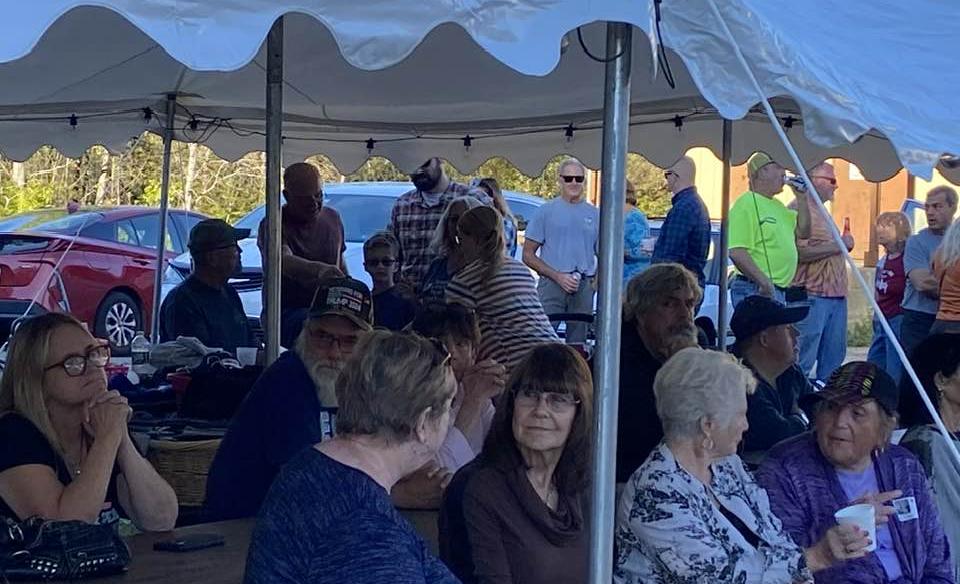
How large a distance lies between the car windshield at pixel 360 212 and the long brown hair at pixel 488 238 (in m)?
5.17

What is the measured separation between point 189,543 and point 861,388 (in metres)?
1.89

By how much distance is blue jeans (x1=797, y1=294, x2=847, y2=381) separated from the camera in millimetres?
8648

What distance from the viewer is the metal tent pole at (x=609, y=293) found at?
2920 millimetres

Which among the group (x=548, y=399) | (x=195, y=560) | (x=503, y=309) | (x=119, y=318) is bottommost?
(x=195, y=560)

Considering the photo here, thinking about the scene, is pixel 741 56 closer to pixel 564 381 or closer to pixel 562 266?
pixel 564 381

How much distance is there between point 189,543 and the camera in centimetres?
311

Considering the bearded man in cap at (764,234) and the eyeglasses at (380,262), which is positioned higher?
the bearded man in cap at (764,234)

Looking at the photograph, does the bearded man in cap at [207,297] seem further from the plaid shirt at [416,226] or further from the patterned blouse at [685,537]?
the patterned blouse at [685,537]

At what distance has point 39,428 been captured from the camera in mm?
3150

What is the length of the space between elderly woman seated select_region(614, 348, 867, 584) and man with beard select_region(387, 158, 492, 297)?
14.7 ft

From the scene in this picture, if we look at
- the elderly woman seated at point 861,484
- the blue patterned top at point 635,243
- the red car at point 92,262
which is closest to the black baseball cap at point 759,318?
the elderly woman seated at point 861,484

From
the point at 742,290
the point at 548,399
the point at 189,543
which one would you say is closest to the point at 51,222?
the point at 742,290

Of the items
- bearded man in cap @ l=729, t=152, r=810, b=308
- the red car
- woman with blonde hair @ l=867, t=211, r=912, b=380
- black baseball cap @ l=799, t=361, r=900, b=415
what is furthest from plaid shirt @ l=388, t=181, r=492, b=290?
black baseball cap @ l=799, t=361, r=900, b=415

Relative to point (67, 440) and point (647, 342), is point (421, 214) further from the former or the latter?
point (67, 440)
